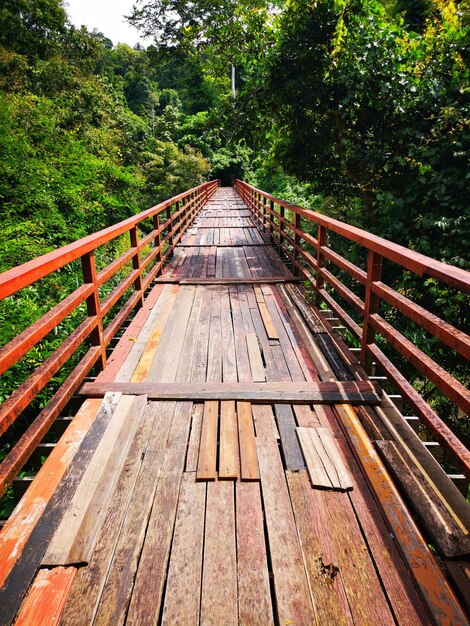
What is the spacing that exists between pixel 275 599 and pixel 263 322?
2856mm

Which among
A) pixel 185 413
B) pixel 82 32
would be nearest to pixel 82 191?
pixel 185 413

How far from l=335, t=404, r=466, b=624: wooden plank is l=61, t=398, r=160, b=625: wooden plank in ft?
3.89

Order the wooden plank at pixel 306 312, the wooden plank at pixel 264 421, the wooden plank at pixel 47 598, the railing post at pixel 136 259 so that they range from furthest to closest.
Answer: the railing post at pixel 136 259
the wooden plank at pixel 306 312
the wooden plank at pixel 264 421
the wooden plank at pixel 47 598

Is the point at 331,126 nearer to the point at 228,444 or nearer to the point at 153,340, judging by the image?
the point at 153,340

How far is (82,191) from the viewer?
30.6 feet

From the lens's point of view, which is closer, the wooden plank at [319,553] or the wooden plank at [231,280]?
the wooden plank at [319,553]

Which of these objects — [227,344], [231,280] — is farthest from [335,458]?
[231,280]

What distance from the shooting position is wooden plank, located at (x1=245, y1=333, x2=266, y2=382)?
3020 mm

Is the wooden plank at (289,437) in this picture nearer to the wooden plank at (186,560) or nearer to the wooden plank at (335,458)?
the wooden plank at (335,458)

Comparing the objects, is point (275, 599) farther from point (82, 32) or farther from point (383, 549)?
point (82, 32)

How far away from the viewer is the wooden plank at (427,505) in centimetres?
162

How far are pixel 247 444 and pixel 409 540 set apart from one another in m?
0.91

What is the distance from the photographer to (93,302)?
2.94 metres

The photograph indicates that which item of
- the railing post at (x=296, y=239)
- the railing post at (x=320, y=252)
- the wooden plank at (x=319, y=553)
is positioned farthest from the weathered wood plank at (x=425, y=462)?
the railing post at (x=296, y=239)
